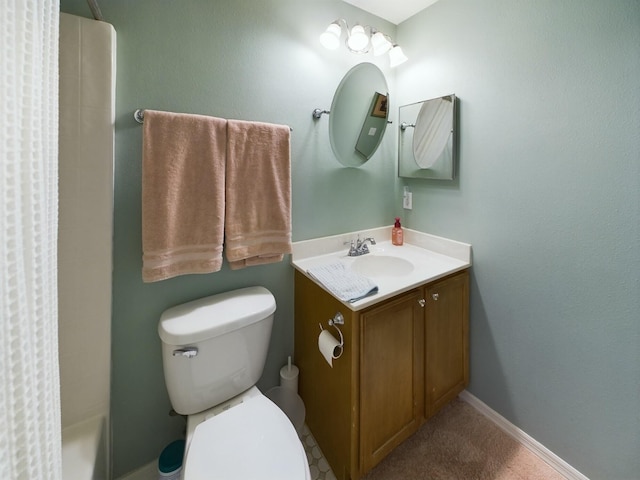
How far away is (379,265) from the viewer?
63.9 inches

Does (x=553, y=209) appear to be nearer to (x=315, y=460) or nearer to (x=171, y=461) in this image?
(x=315, y=460)

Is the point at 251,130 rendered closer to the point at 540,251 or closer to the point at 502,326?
the point at 540,251

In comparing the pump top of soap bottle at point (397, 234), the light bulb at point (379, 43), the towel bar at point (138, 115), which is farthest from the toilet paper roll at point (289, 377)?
the light bulb at point (379, 43)

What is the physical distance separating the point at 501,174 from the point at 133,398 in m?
1.99

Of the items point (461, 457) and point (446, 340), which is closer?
point (461, 457)

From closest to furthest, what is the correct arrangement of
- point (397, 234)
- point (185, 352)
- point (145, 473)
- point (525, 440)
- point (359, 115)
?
point (185, 352)
point (145, 473)
point (525, 440)
point (359, 115)
point (397, 234)

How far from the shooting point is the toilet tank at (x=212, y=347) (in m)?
1.03

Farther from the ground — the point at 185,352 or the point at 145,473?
the point at 185,352

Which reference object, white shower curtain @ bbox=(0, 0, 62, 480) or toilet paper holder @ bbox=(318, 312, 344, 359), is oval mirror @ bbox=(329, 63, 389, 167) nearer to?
toilet paper holder @ bbox=(318, 312, 344, 359)

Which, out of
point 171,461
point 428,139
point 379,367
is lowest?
point 171,461

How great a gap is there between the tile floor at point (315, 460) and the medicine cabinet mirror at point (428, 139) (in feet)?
5.28

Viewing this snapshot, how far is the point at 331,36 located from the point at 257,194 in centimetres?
90

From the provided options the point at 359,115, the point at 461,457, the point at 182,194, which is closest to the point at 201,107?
the point at 182,194

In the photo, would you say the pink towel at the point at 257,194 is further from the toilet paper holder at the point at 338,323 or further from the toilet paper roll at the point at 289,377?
the toilet paper roll at the point at 289,377
